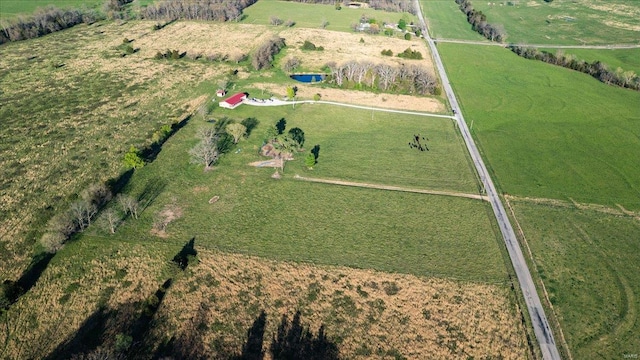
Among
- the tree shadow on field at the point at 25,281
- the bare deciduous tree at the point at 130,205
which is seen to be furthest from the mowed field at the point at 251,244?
the bare deciduous tree at the point at 130,205

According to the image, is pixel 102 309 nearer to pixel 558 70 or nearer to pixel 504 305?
pixel 504 305

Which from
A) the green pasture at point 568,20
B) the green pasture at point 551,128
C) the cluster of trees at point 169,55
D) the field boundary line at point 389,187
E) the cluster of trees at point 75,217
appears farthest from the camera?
the green pasture at point 568,20

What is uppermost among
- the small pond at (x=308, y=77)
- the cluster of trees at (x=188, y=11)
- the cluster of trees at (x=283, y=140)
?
the cluster of trees at (x=188, y=11)

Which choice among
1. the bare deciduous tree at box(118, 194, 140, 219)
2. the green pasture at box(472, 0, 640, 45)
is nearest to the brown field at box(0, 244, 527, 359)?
the bare deciduous tree at box(118, 194, 140, 219)

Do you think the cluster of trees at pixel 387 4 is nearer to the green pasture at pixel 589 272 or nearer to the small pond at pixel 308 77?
the small pond at pixel 308 77

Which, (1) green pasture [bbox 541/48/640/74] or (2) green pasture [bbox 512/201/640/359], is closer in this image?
(2) green pasture [bbox 512/201/640/359]

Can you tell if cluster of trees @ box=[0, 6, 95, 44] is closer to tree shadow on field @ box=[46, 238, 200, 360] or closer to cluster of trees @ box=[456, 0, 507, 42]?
tree shadow on field @ box=[46, 238, 200, 360]
